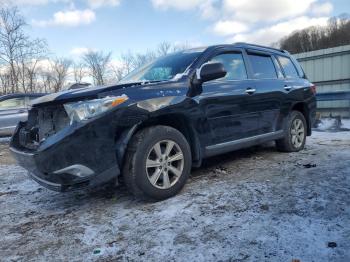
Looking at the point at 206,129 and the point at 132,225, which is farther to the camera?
the point at 206,129

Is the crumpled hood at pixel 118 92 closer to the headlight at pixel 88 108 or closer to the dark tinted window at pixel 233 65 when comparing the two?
the headlight at pixel 88 108

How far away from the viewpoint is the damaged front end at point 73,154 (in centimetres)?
306

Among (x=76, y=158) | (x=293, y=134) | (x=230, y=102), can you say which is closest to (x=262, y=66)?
(x=230, y=102)

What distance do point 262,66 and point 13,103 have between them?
25.4 ft

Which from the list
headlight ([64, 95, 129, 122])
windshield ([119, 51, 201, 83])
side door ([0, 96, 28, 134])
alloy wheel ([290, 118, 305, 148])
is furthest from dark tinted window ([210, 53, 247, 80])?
side door ([0, 96, 28, 134])

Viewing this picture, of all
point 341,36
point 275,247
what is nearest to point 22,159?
point 275,247

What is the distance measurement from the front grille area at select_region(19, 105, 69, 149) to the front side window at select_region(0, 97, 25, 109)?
6709 mm

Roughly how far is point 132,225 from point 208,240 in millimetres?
766

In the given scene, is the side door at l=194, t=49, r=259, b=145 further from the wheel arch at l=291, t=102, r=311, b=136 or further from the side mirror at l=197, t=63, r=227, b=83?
the wheel arch at l=291, t=102, r=311, b=136

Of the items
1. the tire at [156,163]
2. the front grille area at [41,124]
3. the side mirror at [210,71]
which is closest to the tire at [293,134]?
the side mirror at [210,71]

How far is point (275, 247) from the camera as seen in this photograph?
8.02 ft

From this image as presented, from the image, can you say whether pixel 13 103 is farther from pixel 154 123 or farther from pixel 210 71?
pixel 210 71

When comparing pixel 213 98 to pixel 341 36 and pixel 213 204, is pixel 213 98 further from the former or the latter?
pixel 341 36

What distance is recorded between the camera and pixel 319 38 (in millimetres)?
47375
